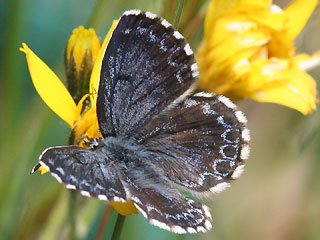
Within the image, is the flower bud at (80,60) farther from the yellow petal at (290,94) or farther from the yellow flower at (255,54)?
the yellow petal at (290,94)

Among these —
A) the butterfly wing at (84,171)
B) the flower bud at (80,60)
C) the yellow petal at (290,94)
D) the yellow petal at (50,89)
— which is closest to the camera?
the butterfly wing at (84,171)

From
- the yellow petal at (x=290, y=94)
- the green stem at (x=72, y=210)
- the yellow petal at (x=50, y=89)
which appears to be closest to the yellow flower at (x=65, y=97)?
the yellow petal at (x=50, y=89)

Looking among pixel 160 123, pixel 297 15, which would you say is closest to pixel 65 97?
pixel 160 123

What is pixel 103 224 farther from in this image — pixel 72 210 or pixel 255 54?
pixel 255 54

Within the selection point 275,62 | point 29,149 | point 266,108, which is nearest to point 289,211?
point 266,108

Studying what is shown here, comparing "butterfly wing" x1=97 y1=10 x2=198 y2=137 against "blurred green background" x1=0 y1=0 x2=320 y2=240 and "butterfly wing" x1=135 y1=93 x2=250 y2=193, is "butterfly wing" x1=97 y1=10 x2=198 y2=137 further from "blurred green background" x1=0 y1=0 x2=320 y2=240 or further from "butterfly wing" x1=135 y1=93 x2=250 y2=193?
"blurred green background" x1=0 y1=0 x2=320 y2=240

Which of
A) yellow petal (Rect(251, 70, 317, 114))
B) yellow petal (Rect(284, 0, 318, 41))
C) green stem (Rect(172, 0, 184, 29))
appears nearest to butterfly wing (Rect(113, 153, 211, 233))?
green stem (Rect(172, 0, 184, 29))

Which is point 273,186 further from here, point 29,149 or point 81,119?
point 81,119
